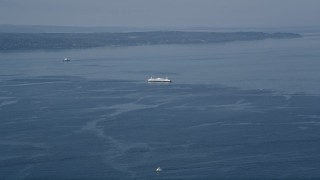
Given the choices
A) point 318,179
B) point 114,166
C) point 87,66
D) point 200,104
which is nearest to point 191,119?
point 200,104

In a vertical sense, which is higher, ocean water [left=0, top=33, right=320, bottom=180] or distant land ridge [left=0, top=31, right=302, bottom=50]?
distant land ridge [left=0, top=31, right=302, bottom=50]

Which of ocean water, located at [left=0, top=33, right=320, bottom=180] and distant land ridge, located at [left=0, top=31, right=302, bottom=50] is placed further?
distant land ridge, located at [left=0, top=31, right=302, bottom=50]

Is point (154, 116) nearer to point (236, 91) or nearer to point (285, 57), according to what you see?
point (236, 91)

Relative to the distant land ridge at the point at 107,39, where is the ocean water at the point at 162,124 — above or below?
below

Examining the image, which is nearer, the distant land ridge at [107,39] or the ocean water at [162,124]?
the ocean water at [162,124]
